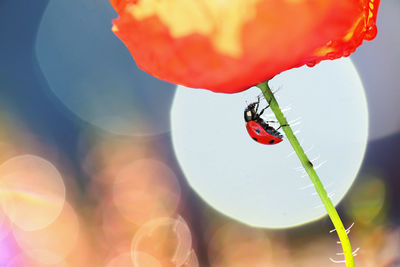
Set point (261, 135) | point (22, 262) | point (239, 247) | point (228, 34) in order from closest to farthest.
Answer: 1. point (228, 34)
2. point (261, 135)
3. point (22, 262)
4. point (239, 247)

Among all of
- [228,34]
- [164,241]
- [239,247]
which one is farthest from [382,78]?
[228,34]

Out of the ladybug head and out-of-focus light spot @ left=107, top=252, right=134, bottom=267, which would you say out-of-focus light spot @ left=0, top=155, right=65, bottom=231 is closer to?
out-of-focus light spot @ left=107, top=252, right=134, bottom=267

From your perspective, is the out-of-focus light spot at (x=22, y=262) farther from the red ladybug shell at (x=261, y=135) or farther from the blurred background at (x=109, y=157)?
the red ladybug shell at (x=261, y=135)

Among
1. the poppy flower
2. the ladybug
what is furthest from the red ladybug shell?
the poppy flower

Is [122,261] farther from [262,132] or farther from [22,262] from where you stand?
[262,132]

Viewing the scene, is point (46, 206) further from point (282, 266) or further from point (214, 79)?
point (214, 79)

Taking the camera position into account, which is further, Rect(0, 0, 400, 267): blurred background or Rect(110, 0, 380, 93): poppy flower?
Rect(0, 0, 400, 267): blurred background

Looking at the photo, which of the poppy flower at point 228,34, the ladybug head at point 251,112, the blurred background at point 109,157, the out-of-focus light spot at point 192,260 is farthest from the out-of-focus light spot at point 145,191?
the poppy flower at point 228,34
